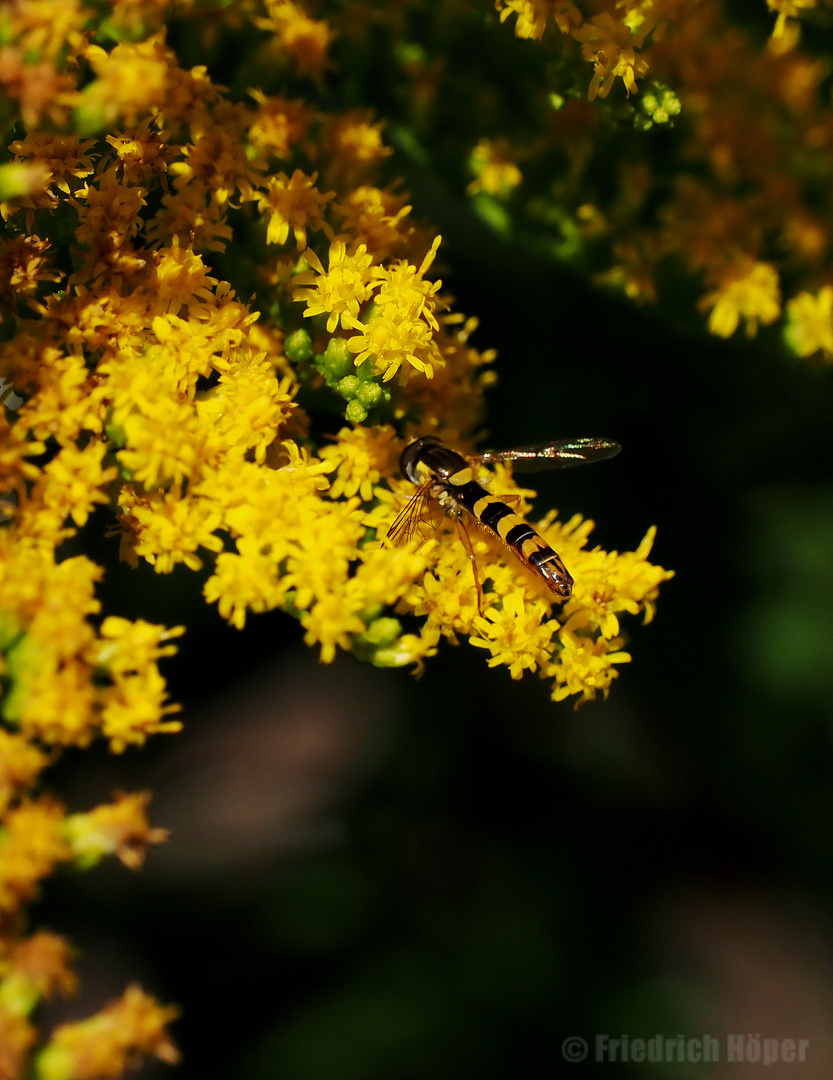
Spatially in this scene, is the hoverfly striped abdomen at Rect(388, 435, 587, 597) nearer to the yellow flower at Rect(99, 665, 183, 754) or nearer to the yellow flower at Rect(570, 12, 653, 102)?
the yellow flower at Rect(99, 665, 183, 754)

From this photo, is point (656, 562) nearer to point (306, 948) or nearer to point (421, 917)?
point (421, 917)

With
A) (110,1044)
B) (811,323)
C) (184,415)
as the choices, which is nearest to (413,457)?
(184,415)

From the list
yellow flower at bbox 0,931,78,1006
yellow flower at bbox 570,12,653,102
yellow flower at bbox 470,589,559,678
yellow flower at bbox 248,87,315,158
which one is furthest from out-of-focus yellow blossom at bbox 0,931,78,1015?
yellow flower at bbox 570,12,653,102

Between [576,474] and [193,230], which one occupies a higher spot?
[193,230]

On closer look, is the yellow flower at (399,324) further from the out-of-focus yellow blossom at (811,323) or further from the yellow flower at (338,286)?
the out-of-focus yellow blossom at (811,323)

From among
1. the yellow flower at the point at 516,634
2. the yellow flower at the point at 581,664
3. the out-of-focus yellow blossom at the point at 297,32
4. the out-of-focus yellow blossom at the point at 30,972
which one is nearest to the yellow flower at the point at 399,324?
the yellow flower at the point at 516,634

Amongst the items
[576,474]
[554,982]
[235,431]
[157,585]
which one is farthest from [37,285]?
[554,982]

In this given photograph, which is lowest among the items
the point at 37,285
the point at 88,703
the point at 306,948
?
the point at 306,948
